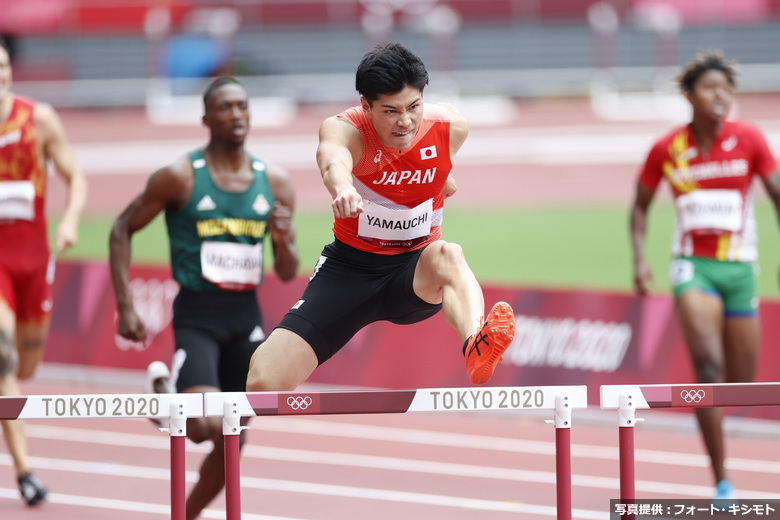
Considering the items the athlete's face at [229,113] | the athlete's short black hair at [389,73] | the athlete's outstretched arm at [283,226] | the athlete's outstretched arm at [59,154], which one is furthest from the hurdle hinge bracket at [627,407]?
the athlete's outstretched arm at [59,154]

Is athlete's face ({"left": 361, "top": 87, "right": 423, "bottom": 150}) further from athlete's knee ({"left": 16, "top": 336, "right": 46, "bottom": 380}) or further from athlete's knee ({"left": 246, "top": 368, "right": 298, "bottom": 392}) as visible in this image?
→ athlete's knee ({"left": 16, "top": 336, "right": 46, "bottom": 380})

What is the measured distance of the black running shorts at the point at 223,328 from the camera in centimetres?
556

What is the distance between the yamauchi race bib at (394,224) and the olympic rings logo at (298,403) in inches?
39.1

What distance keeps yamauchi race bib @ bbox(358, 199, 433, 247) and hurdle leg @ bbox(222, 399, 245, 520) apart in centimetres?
110

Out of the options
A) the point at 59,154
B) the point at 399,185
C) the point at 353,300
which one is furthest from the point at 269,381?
the point at 59,154

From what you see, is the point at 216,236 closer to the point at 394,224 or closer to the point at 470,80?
the point at 394,224

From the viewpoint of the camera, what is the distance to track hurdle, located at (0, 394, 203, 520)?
393 cm

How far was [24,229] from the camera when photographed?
21.9 ft

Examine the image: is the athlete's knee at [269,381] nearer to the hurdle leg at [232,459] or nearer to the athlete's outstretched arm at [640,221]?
the hurdle leg at [232,459]

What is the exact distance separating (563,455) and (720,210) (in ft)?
9.58

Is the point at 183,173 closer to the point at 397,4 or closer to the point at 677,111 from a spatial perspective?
the point at 677,111

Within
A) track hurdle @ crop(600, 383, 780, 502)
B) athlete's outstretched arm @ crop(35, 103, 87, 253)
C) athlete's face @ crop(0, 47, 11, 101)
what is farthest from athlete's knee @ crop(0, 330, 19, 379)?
track hurdle @ crop(600, 383, 780, 502)

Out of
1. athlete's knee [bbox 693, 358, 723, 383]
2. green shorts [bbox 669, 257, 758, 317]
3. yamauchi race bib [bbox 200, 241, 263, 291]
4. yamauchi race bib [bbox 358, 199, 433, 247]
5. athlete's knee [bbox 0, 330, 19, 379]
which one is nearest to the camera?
yamauchi race bib [bbox 358, 199, 433, 247]

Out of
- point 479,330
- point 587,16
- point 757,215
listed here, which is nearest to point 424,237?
point 479,330
